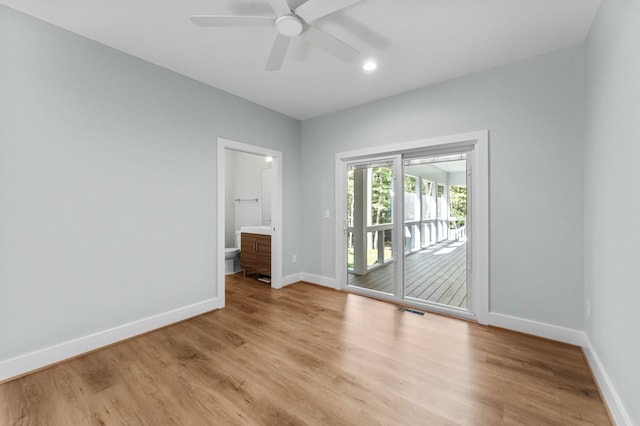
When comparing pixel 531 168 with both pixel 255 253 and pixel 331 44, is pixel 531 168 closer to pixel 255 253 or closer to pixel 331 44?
pixel 331 44

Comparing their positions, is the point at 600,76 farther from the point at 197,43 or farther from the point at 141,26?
the point at 141,26

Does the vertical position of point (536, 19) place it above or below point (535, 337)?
above

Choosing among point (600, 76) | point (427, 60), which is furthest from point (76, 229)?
point (600, 76)

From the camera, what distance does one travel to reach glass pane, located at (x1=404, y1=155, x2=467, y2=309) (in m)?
3.03

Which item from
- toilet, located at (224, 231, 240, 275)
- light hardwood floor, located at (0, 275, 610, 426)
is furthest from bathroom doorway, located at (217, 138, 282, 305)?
light hardwood floor, located at (0, 275, 610, 426)

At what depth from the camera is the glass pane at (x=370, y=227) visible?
359cm

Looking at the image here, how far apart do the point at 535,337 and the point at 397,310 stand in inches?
50.3

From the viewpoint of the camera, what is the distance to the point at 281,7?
5.57 ft

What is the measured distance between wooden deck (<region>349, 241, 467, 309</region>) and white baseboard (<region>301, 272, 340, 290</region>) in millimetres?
263

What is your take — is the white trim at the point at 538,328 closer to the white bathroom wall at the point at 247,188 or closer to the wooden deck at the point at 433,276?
the wooden deck at the point at 433,276

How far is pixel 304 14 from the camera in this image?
1759 mm

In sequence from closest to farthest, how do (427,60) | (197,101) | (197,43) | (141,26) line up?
1. (141,26)
2. (197,43)
3. (427,60)
4. (197,101)

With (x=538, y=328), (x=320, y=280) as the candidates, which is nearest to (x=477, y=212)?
(x=538, y=328)

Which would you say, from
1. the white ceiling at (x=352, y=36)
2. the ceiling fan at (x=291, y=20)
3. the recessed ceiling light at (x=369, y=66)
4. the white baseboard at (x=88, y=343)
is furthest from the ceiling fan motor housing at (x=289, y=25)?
the white baseboard at (x=88, y=343)
